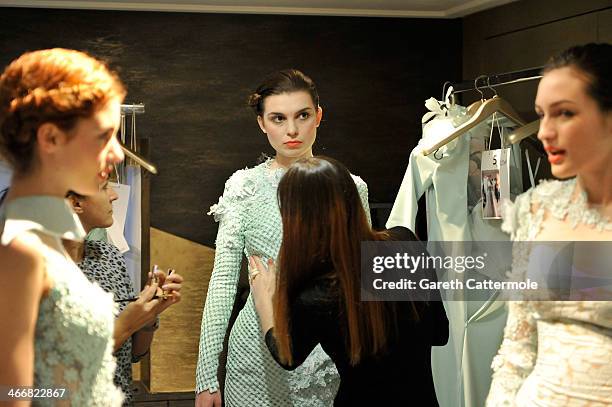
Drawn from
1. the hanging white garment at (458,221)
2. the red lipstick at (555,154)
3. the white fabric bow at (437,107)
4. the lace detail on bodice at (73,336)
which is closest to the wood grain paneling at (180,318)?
the lace detail on bodice at (73,336)

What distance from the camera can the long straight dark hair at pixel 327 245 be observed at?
1.49 metres

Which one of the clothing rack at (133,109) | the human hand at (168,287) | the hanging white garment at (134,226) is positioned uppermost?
the clothing rack at (133,109)

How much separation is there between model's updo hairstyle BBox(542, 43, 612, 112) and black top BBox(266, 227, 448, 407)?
49 cm

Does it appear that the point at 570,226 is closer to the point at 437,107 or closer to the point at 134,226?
the point at 437,107

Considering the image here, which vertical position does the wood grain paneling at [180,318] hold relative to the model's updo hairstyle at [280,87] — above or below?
below

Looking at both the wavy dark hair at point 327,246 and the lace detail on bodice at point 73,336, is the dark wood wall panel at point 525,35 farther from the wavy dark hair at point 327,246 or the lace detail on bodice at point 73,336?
the lace detail on bodice at point 73,336

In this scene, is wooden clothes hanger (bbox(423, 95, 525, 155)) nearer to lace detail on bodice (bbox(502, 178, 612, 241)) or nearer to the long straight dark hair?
lace detail on bodice (bbox(502, 178, 612, 241))

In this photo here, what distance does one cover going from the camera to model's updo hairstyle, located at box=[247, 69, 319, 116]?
1638 millimetres

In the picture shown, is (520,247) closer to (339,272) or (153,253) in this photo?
(339,272)

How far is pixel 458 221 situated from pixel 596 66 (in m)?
0.46

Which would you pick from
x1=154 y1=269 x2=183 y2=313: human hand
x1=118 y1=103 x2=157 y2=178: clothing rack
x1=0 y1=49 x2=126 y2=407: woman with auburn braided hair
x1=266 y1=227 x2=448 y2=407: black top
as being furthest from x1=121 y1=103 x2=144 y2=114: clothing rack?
x1=266 y1=227 x2=448 y2=407: black top

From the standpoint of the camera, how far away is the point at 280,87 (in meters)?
1.65

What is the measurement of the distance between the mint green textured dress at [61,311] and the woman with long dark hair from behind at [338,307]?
38cm

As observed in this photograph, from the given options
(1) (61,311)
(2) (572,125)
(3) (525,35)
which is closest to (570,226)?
(2) (572,125)
